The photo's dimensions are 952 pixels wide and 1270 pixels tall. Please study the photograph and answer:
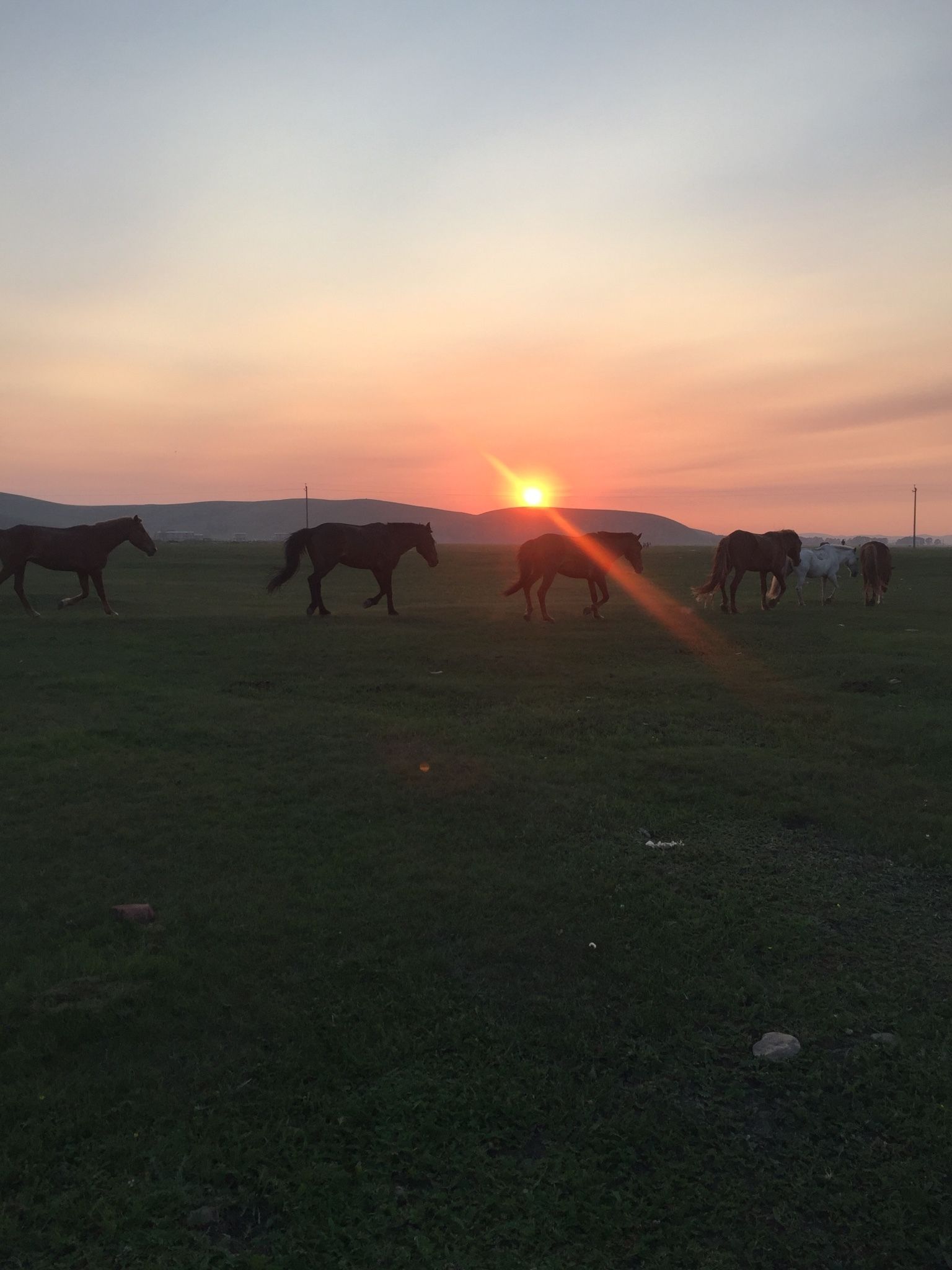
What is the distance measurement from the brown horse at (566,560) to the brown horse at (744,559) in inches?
77.0

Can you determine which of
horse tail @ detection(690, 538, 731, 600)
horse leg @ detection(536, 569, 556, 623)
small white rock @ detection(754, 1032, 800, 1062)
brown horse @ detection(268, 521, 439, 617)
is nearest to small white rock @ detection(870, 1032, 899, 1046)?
small white rock @ detection(754, 1032, 800, 1062)

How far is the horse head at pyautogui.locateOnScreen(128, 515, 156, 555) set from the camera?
19.7 meters

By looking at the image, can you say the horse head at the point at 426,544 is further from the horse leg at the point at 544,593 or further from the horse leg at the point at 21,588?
the horse leg at the point at 21,588

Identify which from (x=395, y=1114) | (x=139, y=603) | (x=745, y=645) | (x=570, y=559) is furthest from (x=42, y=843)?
(x=139, y=603)

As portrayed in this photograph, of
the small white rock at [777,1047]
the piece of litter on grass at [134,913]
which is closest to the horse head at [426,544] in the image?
the piece of litter on grass at [134,913]

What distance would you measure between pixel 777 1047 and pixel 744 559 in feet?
58.2

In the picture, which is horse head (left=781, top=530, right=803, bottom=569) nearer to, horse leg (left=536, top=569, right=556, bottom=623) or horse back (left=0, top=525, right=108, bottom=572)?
horse leg (left=536, top=569, right=556, bottom=623)

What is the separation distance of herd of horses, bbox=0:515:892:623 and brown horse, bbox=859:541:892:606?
11.1ft

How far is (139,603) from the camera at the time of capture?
75.0 ft

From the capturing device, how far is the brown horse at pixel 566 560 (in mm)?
19250

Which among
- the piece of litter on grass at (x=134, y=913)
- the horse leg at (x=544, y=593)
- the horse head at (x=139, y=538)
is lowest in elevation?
the piece of litter on grass at (x=134, y=913)

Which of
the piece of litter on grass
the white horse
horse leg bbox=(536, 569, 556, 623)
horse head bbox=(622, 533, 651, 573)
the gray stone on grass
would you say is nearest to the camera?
the gray stone on grass

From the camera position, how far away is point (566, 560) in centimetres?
1978

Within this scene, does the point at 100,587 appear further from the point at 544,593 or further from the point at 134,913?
the point at 134,913
